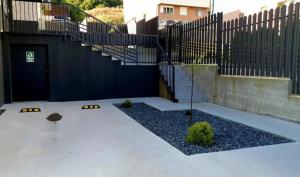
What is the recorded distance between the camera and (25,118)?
20.5 feet

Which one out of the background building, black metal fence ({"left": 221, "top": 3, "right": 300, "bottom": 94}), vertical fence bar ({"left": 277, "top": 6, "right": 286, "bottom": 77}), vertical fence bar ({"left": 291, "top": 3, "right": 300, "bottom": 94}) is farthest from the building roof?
vertical fence bar ({"left": 291, "top": 3, "right": 300, "bottom": 94})

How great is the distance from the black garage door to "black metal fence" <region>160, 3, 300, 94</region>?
189 inches

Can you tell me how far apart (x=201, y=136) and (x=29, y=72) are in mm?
6787

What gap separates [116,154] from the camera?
3.79 metres

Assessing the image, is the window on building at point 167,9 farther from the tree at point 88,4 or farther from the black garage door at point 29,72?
the black garage door at point 29,72

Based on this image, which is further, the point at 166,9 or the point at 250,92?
the point at 166,9

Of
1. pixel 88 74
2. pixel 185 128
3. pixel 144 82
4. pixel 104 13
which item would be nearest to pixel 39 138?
pixel 185 128

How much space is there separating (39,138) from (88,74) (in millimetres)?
5018

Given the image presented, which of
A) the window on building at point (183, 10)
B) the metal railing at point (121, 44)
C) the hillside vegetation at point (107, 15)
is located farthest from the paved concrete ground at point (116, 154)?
the window on building at point (183, 10)

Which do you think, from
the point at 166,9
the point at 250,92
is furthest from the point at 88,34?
the point at 166,9

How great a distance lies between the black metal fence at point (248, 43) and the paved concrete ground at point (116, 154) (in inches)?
60.5

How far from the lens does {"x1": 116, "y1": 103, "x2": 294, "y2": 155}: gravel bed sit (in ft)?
13.8

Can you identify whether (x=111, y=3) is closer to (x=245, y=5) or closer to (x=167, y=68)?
(x=245, y=5)

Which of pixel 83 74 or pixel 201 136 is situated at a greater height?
pixel 83 74
